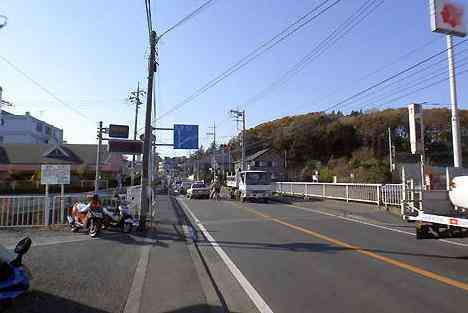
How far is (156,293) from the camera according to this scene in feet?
23.9

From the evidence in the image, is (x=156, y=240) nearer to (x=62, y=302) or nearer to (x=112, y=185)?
(x=62, y=302)

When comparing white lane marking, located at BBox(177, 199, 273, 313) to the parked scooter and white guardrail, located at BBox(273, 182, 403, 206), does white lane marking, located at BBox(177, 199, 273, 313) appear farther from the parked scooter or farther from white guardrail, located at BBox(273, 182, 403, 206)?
white guardrail, located at BBox(273, 182, 403, 206)

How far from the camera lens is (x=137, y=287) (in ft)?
25.1

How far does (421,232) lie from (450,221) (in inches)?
36.9

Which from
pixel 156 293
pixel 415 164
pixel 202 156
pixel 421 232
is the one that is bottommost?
pixel 156 293

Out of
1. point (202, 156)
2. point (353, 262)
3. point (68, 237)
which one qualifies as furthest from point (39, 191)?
point (202, 156)

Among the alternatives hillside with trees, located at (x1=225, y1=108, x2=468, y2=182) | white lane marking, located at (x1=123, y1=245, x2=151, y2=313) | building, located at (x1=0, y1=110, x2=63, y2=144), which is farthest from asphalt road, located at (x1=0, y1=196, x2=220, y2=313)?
building, located at (x1=0, y1=110, x2=63, y2=144)

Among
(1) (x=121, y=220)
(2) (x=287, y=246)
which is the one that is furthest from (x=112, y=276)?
(1) (x=121, y=220)

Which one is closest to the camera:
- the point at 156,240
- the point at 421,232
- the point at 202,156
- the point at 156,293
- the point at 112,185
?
the point at 156,293

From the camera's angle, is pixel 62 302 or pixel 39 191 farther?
pixel 39 191

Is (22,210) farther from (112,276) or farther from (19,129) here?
(19,129)

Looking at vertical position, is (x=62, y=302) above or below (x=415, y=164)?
below

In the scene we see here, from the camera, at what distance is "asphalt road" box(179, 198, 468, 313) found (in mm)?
6777

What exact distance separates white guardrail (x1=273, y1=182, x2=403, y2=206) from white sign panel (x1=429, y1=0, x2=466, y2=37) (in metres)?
6.82
